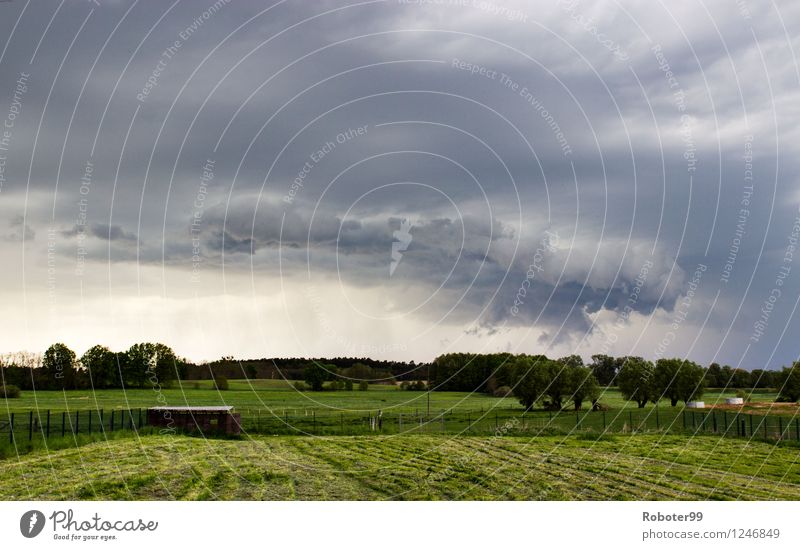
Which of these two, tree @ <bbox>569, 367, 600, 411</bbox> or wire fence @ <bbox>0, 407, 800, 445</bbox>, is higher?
tree @ <bbox>569, 367, 600, 411</bbox>

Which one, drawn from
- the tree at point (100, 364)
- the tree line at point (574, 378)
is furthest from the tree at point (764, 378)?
the tree at point (100, 364)

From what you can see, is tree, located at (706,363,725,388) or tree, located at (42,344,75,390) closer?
tree, located at (42,344,75,390)

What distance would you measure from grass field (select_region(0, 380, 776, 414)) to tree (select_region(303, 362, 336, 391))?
84cm

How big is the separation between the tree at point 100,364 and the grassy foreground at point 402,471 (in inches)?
962

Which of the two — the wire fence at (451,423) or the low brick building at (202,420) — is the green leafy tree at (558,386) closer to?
the wire fence at (451,423)

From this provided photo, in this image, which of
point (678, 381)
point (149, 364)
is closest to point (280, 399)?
point (149, 364)

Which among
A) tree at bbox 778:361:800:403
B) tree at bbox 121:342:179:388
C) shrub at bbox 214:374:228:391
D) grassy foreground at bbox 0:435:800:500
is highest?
tree at bbox 121:342:179:388

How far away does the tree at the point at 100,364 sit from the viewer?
196ft

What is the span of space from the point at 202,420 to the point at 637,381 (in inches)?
1848

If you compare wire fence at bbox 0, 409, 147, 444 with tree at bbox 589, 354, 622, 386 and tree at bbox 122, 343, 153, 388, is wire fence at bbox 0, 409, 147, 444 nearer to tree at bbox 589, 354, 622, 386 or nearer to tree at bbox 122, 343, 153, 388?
tree at bbox 122, 343, 153, 388
